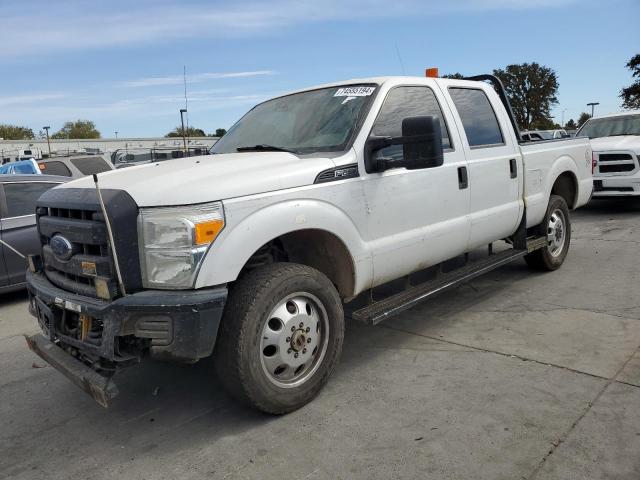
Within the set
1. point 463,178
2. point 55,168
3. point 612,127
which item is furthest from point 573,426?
point 55,168

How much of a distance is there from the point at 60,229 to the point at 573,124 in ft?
342

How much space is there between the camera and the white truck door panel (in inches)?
151

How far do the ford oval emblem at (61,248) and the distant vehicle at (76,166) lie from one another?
343 inches

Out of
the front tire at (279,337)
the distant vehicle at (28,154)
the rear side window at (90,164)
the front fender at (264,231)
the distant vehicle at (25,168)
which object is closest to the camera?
the front fender at (264,231)

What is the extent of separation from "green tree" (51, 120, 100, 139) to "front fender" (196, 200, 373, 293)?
4323 inches

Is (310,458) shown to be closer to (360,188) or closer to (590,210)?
(360,188)

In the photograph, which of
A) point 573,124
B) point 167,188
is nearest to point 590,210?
point 167,188

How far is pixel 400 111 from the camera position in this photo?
13.8 feet

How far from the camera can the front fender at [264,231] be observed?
2.93 metres

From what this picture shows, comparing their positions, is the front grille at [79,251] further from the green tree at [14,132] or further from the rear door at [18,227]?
the green tree at [14,132]

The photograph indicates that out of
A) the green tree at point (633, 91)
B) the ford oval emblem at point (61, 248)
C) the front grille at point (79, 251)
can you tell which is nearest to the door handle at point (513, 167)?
the front grille at point (79, 251)

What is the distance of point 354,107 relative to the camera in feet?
13.1

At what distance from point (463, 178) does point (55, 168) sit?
9.75m

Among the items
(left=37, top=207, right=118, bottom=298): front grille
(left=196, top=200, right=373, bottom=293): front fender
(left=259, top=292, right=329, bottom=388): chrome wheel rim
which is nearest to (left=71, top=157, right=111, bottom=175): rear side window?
(left=37, top=207, right=118, bottom=298): front grille
